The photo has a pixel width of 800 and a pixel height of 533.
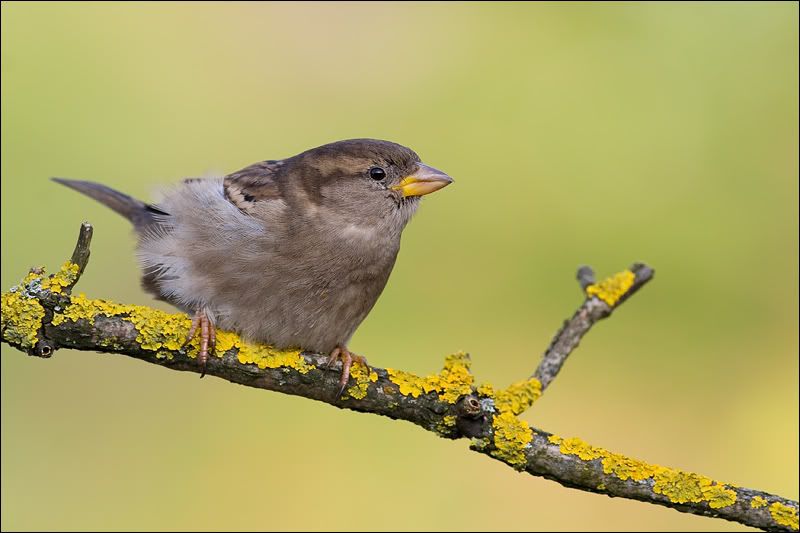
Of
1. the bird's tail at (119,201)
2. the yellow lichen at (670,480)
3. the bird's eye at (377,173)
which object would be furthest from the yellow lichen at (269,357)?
the bird's tail at (119,201)

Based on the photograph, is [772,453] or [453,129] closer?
[772,453]

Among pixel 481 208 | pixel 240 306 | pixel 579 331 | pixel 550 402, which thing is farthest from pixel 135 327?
pixel 481 208

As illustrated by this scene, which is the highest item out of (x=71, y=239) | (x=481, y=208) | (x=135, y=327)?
(x=481, y=208)

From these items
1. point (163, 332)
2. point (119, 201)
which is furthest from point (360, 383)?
point (119, 201)

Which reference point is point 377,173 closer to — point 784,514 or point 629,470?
point 629,470

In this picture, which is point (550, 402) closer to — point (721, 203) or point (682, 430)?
point (682, 430)

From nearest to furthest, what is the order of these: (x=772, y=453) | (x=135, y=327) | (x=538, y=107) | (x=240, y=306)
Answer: (x=135, y=327) → (x=240, y=306) → (x=772, y=453) → (x=538, y=107)

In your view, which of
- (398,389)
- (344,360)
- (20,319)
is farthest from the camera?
(344,360)
